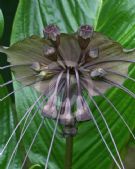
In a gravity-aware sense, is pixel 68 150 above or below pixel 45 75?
below

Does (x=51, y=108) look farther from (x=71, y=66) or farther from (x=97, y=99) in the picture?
(x=97, y=99)

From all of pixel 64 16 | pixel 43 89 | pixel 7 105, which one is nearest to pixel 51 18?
pixel 64 16

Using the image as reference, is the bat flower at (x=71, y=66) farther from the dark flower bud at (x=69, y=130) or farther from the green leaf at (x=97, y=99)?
the green leaf at (x=97, y=99)

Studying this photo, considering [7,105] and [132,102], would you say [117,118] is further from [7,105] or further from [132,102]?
[7,105]

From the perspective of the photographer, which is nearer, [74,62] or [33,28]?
[74,62]

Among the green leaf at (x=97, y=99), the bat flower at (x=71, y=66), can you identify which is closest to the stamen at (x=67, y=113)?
the bat flower at (x=71, y=66)

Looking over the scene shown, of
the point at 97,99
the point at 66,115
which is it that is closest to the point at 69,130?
the point at 66,115
